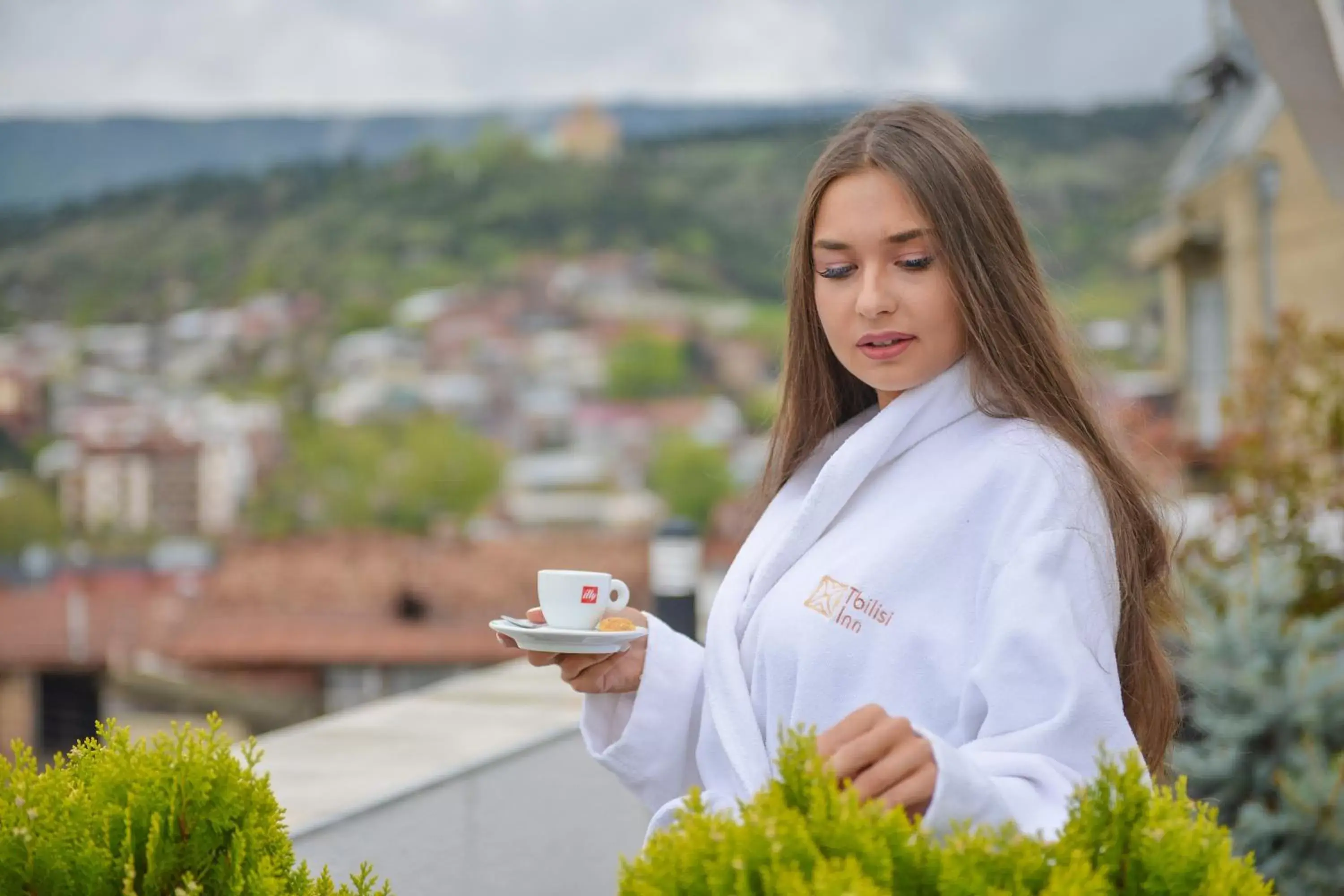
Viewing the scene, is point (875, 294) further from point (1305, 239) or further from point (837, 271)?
point (1305, 239)

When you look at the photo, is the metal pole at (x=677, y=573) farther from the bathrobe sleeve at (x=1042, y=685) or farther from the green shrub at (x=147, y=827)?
the green shrub at (x=147, y=827)

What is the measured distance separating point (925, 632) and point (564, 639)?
32 cm

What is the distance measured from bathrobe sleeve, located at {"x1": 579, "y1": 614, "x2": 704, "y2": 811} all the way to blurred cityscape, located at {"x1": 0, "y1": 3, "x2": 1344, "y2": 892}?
4445 centimetres

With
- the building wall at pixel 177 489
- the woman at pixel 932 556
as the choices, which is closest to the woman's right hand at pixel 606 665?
the woman at pixel 932 556

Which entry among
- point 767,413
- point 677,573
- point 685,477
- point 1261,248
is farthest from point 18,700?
point 767,413

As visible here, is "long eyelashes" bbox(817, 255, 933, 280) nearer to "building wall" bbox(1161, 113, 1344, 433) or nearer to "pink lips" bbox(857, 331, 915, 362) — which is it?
"pink lips" bbox(857, 331, 915, 362)

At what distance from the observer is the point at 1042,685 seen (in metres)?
1.03

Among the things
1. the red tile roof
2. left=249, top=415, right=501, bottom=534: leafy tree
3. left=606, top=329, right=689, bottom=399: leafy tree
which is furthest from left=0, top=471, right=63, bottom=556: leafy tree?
left=606, top=329, right=689, bottom=399: leafy tree

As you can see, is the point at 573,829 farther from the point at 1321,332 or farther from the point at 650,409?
the point at 650,409

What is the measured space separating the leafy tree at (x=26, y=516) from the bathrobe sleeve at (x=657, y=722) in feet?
226

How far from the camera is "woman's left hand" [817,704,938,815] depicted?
35.4 inches

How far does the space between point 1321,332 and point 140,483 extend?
71679 mm

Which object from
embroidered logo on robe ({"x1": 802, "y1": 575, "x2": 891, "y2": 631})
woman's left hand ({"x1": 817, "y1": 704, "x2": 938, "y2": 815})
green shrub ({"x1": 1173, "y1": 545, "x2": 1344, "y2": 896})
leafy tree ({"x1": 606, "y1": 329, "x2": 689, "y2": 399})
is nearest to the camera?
woman's left hand ({"x1": 817, "y1": 704, "x2": 938, "y2": 815})

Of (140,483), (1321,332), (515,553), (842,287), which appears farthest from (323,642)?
(842,287)
